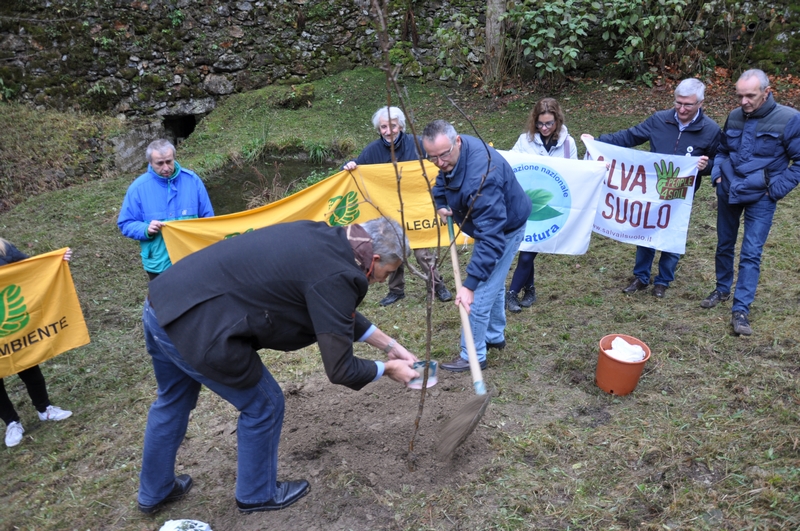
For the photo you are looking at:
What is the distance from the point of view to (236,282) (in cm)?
246

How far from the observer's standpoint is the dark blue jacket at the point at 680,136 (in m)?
4.85

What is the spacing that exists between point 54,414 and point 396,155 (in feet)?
12.0

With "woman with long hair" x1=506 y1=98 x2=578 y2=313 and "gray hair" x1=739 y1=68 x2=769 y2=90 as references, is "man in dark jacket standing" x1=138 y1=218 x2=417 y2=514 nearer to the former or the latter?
"woman with long hair" x1=506 y1=98 x2=578 y2=313

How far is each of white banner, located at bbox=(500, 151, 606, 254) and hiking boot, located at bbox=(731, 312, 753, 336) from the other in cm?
143

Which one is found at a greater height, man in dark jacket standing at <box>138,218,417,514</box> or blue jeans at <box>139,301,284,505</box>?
man in dark jacket standing at <box>138,218,417,514</box>

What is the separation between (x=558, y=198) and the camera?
5363 millimetres

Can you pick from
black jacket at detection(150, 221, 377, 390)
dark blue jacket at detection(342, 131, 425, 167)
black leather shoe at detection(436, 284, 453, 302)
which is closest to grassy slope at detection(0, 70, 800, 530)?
black leather shoe at detection(436, 284, 453, 302)

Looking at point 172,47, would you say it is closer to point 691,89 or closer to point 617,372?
point 691,89

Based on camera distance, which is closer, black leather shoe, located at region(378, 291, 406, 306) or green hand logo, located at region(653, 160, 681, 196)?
green hand logo, located at region(653, 160, 681, 196)

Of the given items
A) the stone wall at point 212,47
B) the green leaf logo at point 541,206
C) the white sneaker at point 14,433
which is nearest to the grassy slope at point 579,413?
the white sneaker at point 14,433

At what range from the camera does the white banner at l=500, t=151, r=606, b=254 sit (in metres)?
5.23

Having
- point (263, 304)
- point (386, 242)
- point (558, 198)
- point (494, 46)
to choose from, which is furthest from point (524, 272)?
point (494, 46)

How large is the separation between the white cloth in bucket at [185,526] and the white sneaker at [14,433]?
6.58ft

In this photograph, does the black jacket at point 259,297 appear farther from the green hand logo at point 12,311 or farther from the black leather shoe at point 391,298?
the black leather shoe at point 391,298
